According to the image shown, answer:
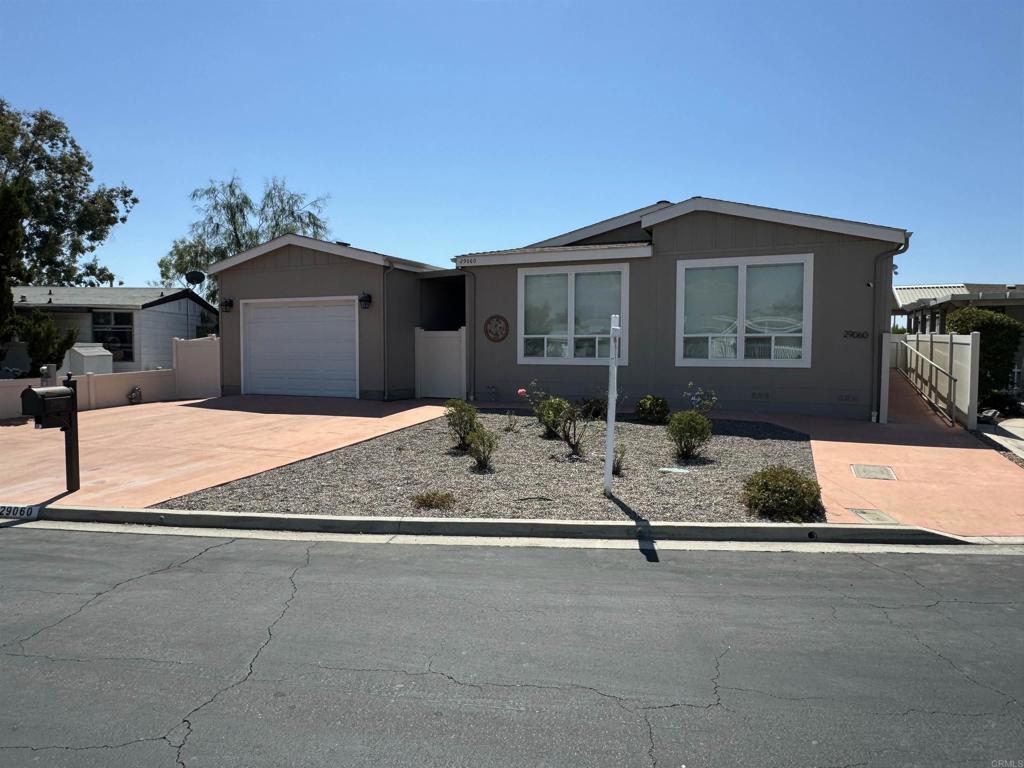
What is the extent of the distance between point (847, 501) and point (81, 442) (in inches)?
448

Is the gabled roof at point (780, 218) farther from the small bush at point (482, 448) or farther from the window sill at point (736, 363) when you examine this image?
the small bush at point (482, 448)

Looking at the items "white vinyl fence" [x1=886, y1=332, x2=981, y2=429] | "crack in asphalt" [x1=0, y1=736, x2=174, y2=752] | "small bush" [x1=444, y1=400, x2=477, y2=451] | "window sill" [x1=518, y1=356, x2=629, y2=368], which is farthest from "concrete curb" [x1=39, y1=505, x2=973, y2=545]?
"window sill" [x1=518, y1=356, x2=629, y2=368]

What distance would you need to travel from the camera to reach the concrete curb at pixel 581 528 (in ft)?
21.4

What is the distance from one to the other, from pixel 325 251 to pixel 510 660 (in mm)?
14312

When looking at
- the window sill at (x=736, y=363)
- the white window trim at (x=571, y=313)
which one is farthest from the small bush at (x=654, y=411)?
the window sill at (x=736, y=363)

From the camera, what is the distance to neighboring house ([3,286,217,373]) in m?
23.6

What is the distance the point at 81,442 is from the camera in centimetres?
1149

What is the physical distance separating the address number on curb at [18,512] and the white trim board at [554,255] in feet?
33.6

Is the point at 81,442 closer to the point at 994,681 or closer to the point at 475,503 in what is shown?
the point at 475,503

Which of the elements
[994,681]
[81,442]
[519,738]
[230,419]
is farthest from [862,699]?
[230,419]

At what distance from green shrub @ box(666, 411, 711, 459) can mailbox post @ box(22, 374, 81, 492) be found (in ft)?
24.3

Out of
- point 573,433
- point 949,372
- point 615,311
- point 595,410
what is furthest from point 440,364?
point 949,372

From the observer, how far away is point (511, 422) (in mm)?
12516

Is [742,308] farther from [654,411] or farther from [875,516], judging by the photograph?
[875,516]
